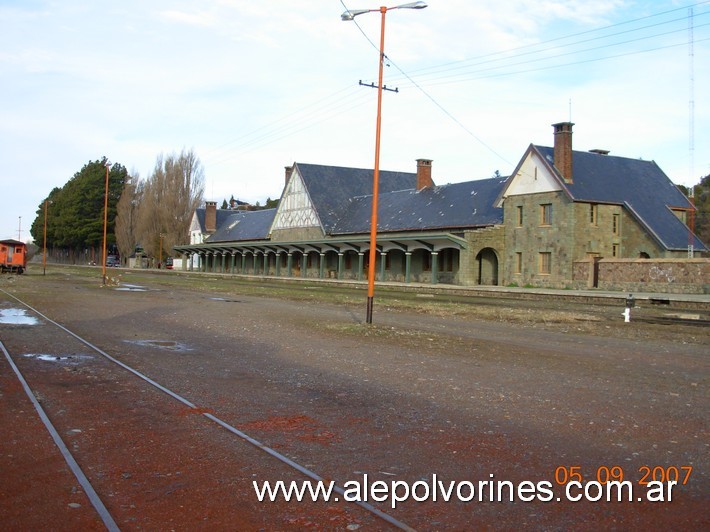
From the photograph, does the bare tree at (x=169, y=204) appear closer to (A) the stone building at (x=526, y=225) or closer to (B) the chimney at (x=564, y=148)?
(A) the stone building at (x=526, y=225)

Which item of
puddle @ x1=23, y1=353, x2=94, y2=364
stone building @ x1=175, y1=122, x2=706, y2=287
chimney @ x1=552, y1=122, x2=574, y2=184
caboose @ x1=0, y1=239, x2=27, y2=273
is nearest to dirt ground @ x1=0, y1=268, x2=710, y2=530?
puddle @ x1=23, y1=353, x2=94, y2=364

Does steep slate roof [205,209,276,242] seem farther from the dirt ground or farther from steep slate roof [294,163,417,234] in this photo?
the dirt ground

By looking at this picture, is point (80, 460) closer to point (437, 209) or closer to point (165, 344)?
point (165, 344)

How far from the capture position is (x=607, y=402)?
812 centimetres

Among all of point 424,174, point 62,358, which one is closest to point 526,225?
point 424,174

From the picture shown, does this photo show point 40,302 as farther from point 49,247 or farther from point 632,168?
point 49,247

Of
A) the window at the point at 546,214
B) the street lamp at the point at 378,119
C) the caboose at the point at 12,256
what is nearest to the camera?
the street lamp at the point at 378,119

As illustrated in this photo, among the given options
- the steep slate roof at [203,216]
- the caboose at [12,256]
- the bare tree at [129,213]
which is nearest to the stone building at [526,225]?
the caboose at [12,256]

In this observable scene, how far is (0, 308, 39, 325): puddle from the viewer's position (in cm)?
1702

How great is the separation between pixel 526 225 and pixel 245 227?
45.7m

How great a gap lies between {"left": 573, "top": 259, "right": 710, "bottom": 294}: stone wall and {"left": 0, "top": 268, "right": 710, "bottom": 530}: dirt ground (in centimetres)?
2007

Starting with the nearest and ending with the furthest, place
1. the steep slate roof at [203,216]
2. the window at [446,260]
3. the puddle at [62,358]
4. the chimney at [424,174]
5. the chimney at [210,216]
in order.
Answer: the puddle at [62,358], the window at [446,260], the chimney at [424,174], the chimney at [210,216], the steep slate roof at [203,216]

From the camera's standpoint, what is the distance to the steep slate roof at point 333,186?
64312mm

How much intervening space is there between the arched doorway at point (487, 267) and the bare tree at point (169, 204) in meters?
52.6
